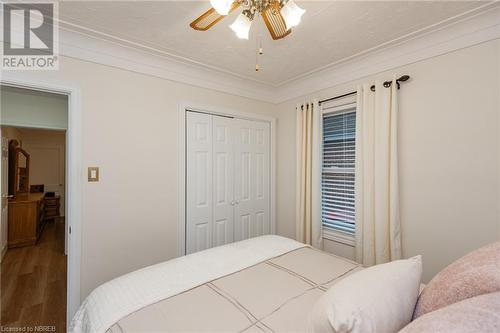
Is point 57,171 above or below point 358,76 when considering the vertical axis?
below

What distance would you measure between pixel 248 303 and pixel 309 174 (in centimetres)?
189

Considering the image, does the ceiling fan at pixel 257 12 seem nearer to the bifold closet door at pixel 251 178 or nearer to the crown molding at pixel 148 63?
the crown molding at pixel 148 63

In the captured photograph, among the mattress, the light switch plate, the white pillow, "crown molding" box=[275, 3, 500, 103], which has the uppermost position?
"crown molding" box=[275, 3, 500, 103]

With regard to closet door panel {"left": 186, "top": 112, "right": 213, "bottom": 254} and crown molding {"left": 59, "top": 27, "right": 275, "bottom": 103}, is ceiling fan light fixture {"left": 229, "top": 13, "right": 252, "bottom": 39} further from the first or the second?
closet door panel {"left": 186, "top": 112, "right": 213, "bottom": 254}

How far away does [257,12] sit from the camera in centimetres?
135

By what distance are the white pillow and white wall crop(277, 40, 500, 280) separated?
4.10ft

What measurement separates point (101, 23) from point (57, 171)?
6.70 meters

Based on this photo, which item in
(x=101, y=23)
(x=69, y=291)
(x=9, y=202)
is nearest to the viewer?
(x=101, y=23)

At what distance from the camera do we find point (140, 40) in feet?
6.61

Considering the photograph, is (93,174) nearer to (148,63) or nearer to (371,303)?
(148,63)

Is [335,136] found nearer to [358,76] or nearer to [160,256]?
[358,76]

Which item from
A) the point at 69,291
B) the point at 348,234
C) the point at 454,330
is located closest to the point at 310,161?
the point at 348,234

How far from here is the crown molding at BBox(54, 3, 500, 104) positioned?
1733 mm

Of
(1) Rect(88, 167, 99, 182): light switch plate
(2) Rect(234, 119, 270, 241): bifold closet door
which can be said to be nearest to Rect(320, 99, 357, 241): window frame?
(2) Rect(234, 119, 270, 241): bifold closet door
